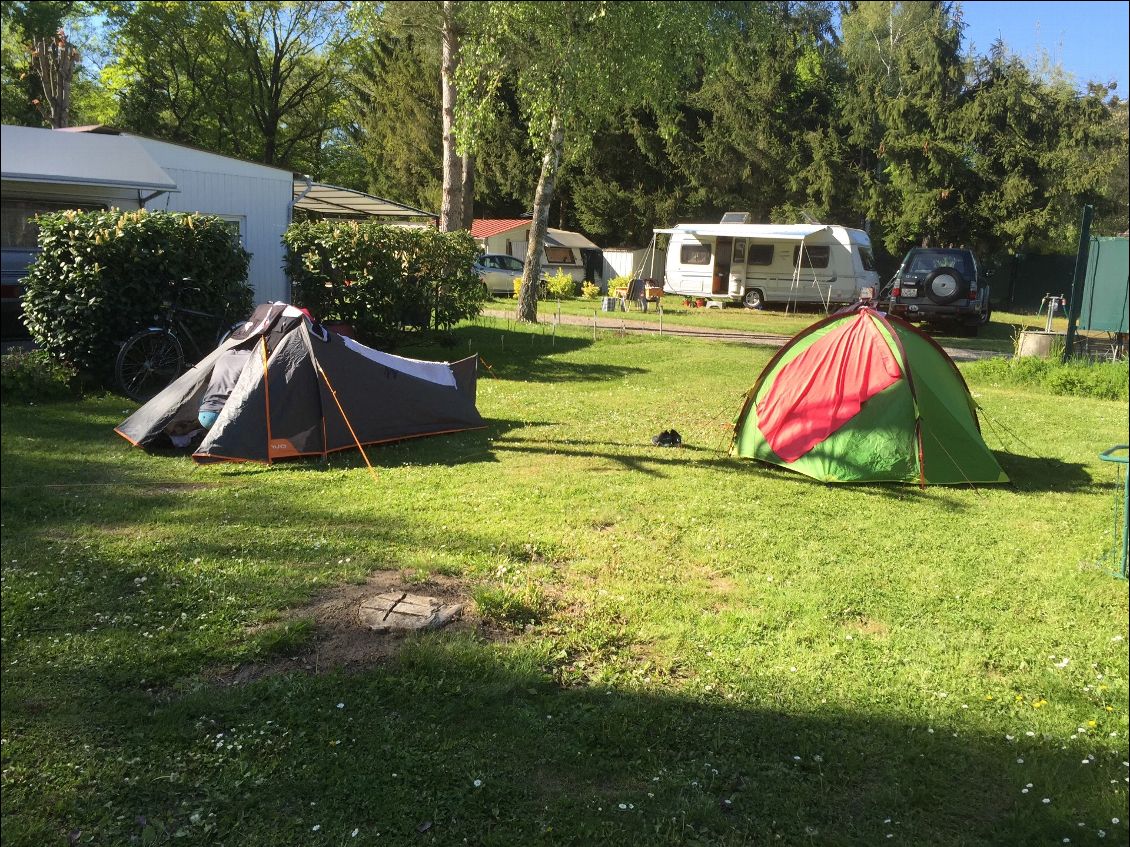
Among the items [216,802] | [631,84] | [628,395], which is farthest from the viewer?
[631,84]

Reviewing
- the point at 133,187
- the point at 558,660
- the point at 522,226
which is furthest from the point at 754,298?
the point at 558,660

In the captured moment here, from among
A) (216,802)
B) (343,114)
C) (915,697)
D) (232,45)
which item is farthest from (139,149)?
(343,114)

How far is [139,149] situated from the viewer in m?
12.0

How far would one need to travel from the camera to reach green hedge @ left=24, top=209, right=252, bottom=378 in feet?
30.5

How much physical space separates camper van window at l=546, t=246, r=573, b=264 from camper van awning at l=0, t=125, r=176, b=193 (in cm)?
2001

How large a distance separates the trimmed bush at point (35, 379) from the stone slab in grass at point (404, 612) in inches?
250

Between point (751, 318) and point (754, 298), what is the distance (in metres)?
2.84

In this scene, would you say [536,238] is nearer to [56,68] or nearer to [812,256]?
[812,256]

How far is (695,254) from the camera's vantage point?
87.5 ft

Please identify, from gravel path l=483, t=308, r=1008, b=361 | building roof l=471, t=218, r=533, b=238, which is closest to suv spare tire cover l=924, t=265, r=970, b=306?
gravel path l=483, t=308, r=1008, b=361

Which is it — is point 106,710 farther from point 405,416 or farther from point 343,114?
point 343,114

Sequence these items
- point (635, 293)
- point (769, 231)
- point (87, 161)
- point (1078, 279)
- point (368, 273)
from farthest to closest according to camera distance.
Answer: point (635, 293), point (769, 231), point (1078, 279), point (368, 273), point (87, 161)

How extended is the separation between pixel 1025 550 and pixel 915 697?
236 cm

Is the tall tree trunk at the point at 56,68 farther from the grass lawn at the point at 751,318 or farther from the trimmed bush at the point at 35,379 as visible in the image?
the trimmed bush at the point at 35,379
